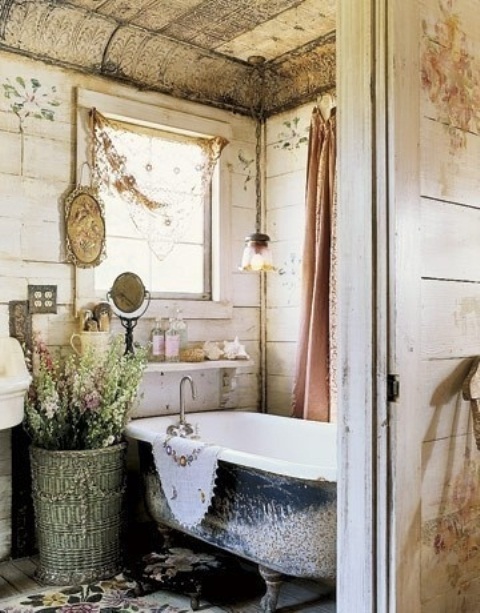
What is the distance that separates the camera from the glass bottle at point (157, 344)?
3512 mm

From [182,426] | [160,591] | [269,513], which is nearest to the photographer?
[269,513]

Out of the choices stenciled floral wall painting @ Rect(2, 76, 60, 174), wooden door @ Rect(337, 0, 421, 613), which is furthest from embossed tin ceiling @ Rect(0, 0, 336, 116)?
wooden door @ Rect(337, 0, 421, 613)

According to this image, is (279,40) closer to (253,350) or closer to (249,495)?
(253,350)

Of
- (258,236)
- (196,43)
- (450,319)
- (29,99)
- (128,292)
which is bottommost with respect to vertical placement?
(450,319)

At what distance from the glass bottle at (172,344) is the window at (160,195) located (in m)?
0.19

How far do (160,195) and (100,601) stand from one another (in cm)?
203

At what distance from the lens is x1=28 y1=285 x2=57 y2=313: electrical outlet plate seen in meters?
3.16

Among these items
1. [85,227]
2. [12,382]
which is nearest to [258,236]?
[85,227]

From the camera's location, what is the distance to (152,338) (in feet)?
11.6

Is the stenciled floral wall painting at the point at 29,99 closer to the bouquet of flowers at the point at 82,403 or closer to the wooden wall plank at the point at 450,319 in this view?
the bouquet of flowers at the point at 82,403

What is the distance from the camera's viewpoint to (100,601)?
2635mm

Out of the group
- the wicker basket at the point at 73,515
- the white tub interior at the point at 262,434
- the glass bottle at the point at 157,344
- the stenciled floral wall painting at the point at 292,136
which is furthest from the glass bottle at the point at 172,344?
the stenciled floral wall painting at the point at 292,136

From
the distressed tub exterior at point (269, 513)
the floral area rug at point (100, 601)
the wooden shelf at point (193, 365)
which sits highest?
the wooden shelf at point (193, 365)

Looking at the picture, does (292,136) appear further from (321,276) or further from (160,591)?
(160,591)
